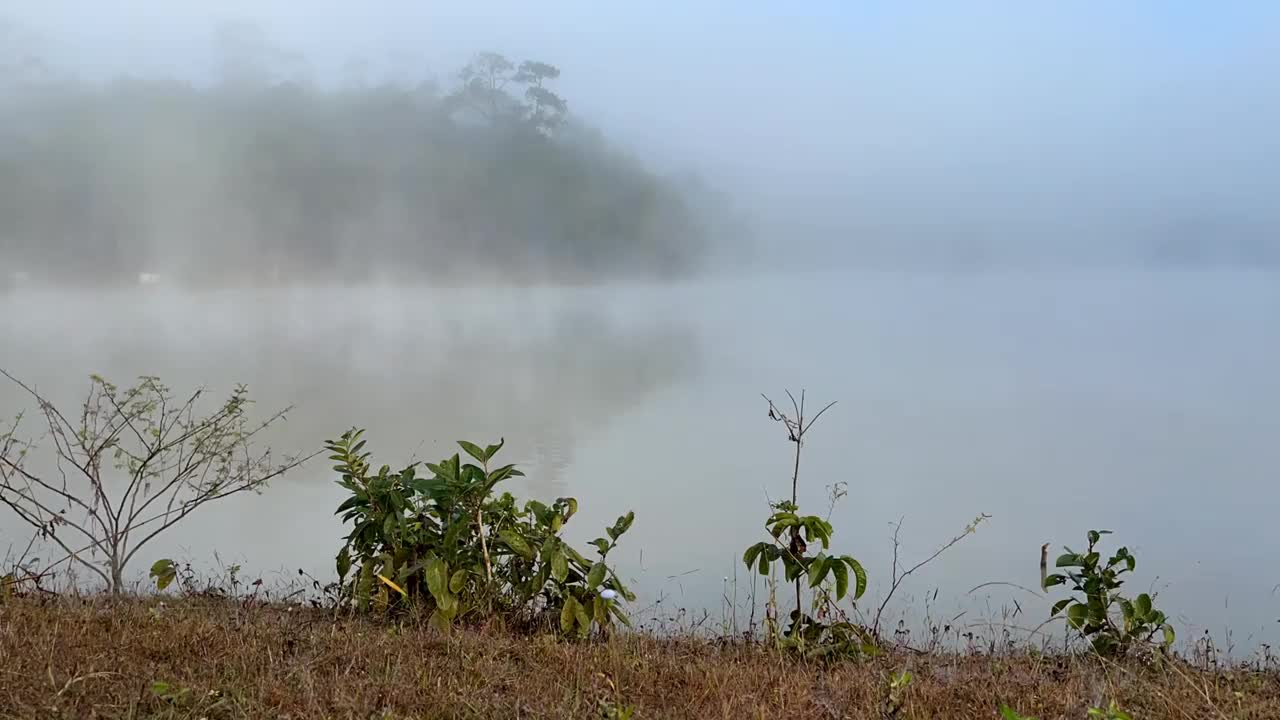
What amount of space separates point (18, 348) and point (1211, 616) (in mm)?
21397

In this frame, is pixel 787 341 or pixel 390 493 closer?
pixel 390 493

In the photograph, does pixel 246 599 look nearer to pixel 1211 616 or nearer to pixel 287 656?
pixel 287 656

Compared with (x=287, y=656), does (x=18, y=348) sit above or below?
above

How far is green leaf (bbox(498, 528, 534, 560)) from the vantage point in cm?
282

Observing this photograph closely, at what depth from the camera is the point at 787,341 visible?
2511 centimetres

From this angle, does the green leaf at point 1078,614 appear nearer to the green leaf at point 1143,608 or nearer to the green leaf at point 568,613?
the green leaf at point 1143,608

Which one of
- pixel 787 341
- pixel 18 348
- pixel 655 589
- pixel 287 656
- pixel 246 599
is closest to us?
pixel 287 656

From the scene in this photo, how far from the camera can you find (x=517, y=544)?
111 inches

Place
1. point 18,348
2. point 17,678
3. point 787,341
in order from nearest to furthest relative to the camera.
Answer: point 17,678 → point 18,348 → point 787,341

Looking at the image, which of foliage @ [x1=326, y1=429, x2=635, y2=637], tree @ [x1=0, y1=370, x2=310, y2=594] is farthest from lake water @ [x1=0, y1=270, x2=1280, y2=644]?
foliage @ [x1=326, y1=429, x2=635, y2=637]

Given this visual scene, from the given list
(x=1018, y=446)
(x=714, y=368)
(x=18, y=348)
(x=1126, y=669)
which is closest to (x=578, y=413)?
(x=1018, y=446)

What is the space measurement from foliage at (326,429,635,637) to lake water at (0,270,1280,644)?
1.38 metres

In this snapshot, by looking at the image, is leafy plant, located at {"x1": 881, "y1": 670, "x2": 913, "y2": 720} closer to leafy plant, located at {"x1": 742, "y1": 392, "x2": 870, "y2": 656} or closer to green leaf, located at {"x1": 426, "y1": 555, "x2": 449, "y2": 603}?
leafy plant, located at {"x1": 742, "y1": 392, "x2": 870, "y2": 656}

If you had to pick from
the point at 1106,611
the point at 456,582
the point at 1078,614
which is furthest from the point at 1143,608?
the point at 456,582
